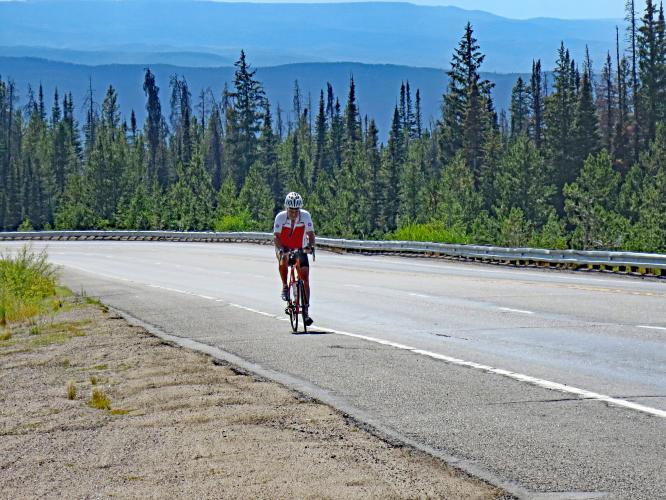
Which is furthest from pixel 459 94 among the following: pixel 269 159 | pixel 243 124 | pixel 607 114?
pixel 269 159

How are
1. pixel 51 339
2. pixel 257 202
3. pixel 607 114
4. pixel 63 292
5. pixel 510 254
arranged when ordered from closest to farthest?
pixel 51 339
pixel 63 292
pixel 510 254
pixel 257 202
pixel 607 114

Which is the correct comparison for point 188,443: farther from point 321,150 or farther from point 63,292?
point 321,150

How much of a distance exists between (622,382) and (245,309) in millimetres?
11731

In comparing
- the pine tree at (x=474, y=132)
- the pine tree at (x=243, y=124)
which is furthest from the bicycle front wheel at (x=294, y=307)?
the pine tree at (x=243, y=124)

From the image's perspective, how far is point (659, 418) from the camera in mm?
8609

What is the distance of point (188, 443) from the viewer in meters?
8.05

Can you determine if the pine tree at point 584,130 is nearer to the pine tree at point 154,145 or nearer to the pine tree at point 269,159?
the pine tree at point 269,159

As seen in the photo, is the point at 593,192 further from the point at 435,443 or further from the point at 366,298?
the point at 435,443

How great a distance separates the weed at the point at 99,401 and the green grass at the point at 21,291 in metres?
11.4

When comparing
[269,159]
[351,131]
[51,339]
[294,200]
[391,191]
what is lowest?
[51,339]

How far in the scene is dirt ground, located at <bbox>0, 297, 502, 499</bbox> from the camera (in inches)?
266

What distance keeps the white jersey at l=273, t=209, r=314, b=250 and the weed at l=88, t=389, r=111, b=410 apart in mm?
6429

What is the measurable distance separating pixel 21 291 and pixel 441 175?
318ft

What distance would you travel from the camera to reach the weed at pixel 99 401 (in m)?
10.1
